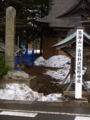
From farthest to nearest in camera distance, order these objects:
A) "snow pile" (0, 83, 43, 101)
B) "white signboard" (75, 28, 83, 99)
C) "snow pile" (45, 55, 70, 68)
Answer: "snow pile" (45, 55, 70, 68)
"snow pile" (0, 83, 43, 101)
"white signboard" (75, 28, 83, 99)

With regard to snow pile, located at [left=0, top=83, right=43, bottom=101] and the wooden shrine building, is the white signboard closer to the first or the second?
snow pile, located at [left=0, top=83, right=43, bottom=101]

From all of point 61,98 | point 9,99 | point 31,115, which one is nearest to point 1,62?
point 9,99

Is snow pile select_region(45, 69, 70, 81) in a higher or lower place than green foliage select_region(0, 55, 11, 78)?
lower

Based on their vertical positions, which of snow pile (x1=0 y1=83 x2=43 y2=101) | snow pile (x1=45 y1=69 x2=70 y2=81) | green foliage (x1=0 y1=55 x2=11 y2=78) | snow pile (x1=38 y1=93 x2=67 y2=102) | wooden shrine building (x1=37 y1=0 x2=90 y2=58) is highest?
wooden shrine building (x1=37 y1=0 x2=90 y2=58)

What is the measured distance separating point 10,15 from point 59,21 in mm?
10078

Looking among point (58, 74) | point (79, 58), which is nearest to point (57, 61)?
point (58, 74)

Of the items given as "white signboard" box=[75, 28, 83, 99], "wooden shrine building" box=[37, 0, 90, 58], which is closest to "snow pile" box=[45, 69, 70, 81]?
"wooden shrine building" box=[37, 0, 90, 58]

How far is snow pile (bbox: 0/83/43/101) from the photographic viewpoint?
8352 mm

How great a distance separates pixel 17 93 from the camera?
27.9 ft

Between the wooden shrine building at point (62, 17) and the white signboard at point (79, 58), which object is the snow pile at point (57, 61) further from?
the white signboard at point (79, 58)

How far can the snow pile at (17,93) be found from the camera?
8.35m

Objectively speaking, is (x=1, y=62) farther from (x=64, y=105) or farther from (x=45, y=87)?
(x=64, y=105)

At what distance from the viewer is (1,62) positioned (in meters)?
9.76

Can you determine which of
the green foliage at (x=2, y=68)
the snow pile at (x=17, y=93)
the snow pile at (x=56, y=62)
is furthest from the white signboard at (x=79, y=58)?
the snow pile at (x=56, y=62)
